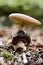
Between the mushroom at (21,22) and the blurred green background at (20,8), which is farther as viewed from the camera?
the blurred green background at (20,8)

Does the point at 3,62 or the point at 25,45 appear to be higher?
the point at 25,45

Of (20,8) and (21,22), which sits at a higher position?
(20,8)

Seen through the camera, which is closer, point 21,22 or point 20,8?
point 21,22

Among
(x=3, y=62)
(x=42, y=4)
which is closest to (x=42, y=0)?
(x=42, y=4)

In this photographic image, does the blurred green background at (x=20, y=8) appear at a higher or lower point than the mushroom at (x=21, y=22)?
higher

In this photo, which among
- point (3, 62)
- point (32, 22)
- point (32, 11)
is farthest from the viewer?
point (32, 11)

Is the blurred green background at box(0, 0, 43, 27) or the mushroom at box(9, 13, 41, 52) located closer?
the mushroom at box(9, 13, 41, 52)

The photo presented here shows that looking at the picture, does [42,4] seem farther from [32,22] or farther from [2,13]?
[32,22]

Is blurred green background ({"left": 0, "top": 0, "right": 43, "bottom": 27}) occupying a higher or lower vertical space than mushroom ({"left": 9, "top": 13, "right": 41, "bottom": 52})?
higher
